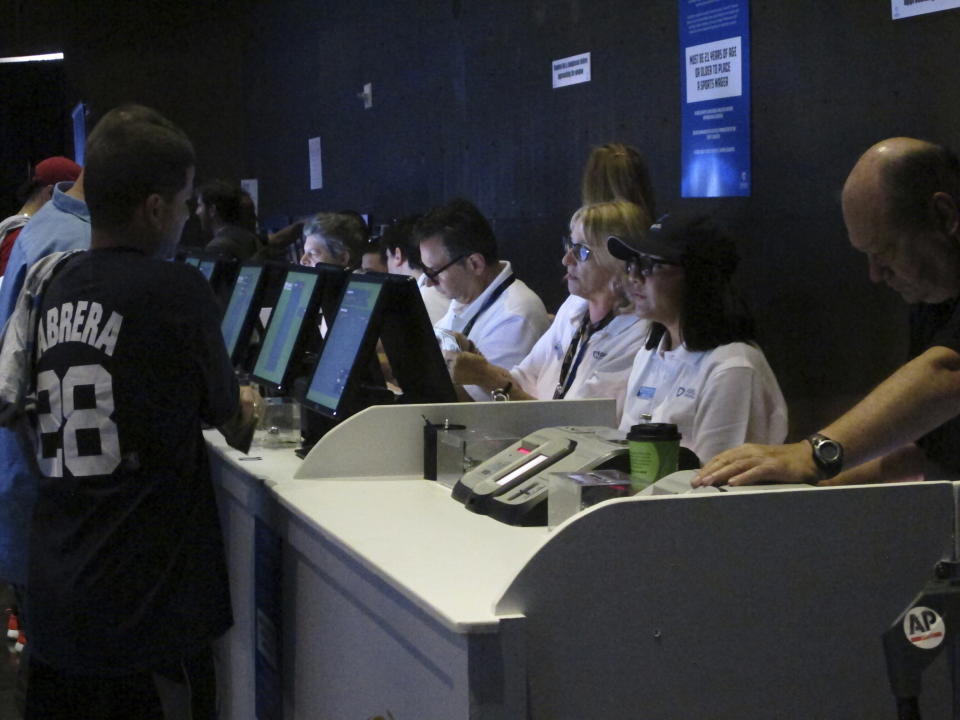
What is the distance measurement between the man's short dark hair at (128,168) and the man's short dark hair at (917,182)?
4.13 feet

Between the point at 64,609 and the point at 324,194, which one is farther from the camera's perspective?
the point at 324,194

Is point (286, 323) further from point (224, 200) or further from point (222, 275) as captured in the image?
point (224, 200)

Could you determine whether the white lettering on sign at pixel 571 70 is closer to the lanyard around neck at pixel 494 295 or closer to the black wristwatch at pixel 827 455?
the lanyard around neck at pixel 494 295

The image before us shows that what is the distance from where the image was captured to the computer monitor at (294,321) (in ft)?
10.4

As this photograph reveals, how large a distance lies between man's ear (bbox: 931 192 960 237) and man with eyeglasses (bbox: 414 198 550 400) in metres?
2.17

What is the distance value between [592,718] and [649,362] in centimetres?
156

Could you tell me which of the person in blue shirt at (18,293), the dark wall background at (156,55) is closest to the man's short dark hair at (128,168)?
the person in blue shirt at (18,293)

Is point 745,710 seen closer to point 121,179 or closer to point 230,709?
point 121,179

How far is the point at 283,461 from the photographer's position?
2.82m

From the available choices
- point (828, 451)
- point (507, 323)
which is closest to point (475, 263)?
point (507, 323)

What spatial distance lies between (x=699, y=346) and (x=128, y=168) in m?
1.29

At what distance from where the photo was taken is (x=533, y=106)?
5.25 meters

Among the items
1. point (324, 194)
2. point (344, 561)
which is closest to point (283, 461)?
point (344, 561)

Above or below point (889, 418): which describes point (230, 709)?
below
